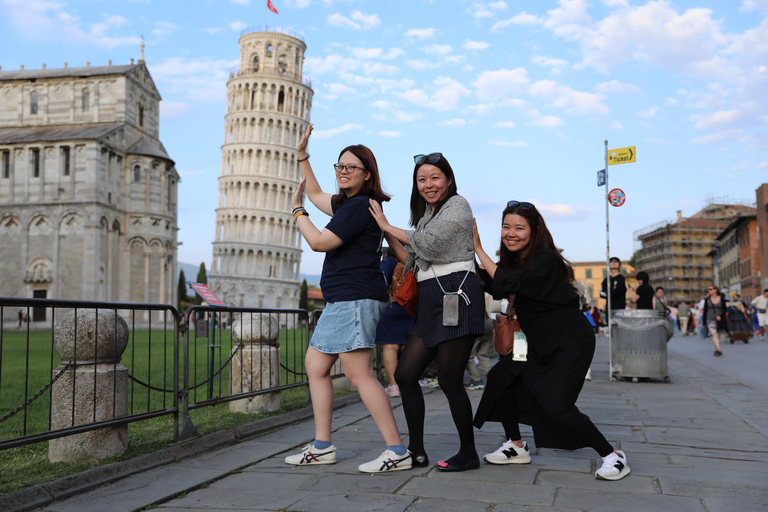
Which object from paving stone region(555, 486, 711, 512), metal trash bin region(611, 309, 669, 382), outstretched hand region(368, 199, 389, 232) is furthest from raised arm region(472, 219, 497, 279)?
metal trash bin region(611, 309, 669, 382)

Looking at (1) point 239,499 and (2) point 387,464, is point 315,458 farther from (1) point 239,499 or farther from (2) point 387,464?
(1) point 239,499

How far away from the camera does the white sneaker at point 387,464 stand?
4195mm

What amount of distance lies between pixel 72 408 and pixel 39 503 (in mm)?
945

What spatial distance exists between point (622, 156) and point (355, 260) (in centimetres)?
806

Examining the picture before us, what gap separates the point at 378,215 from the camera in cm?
419

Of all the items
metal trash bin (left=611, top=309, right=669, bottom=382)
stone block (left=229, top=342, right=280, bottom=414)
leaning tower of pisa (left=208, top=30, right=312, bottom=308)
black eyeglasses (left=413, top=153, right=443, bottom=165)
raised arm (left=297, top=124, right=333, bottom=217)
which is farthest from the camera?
leaning tower of pisa (left=208, top=30, right=312, bottom=308)

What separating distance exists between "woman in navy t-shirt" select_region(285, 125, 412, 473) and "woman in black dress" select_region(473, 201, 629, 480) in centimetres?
66

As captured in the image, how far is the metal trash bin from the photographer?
33.4 ft

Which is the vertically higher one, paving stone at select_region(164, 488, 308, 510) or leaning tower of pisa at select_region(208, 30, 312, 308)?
leaning tower of pisa at select_region(208, 30, 312, 308)

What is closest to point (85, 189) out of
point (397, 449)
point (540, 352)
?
point (397, 449)

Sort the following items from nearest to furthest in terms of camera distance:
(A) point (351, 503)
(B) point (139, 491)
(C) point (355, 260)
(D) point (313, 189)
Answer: (A) point (351, 503), (B) point (139, 491), (C) point (355, 260), (D) point (313, 189)

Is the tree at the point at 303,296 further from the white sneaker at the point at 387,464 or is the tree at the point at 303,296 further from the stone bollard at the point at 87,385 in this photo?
the white sneaker at the point at 387,464

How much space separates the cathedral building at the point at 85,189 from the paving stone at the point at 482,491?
50.5 metres

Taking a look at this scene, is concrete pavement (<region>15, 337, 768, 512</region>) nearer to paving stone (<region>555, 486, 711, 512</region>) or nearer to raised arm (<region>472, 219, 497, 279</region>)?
paving stone (<region>555, 486, 711, 512</region>)
